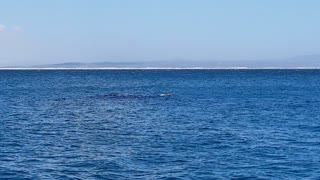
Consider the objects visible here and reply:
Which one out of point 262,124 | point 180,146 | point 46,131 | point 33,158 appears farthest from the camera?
point 262,124

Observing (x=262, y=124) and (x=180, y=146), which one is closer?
(x=180, y=146)

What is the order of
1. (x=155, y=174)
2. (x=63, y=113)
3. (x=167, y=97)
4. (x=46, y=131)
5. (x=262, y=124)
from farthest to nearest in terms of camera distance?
(x=167, y=97), (x=63, y=113), (x=262, y=124), (x=46, y=131), (x=155, y=174)

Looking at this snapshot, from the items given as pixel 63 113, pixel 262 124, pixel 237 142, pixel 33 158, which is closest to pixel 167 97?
pixel 63 113

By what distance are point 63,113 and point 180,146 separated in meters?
29.0

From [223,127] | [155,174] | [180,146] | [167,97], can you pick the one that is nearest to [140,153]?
[180,146]

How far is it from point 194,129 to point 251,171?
18339 millimetres

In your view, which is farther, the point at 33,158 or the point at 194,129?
the point at 194,129

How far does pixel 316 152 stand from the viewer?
132 feet

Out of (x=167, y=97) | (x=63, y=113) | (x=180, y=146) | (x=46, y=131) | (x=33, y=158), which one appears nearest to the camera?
(x=33, y=158)

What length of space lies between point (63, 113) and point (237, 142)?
98.1 ft

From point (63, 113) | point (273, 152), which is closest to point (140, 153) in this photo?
point (273, 152)

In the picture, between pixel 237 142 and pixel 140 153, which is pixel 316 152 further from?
pixel 140 153

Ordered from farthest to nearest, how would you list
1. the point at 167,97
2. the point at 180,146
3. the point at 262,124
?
the point at 167,97
the point at 262,124
the point at 180,146

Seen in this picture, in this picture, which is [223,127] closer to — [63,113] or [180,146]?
[180,146]
